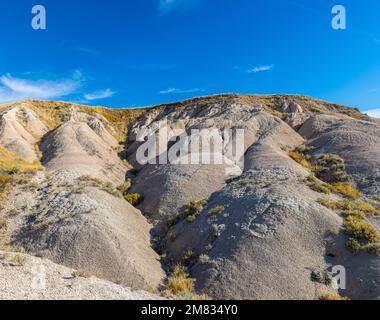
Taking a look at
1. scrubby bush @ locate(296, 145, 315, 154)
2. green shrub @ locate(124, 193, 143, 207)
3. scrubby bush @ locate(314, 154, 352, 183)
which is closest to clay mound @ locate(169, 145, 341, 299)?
scrubby bush @ locate(314, 154, 352, 183)

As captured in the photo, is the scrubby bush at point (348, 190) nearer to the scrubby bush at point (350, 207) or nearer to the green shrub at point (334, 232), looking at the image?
the scrubby bush at point (350, 207)

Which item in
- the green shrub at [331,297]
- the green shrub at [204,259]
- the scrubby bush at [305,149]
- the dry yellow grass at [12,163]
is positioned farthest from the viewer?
the scrubby bush at [305,149]

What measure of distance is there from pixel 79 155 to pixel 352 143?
2386 cm

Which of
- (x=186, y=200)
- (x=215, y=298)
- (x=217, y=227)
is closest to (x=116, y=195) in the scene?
(x=186, y=200)

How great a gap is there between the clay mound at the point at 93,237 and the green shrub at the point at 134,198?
2.32 m

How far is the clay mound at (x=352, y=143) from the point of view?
19.9 metres

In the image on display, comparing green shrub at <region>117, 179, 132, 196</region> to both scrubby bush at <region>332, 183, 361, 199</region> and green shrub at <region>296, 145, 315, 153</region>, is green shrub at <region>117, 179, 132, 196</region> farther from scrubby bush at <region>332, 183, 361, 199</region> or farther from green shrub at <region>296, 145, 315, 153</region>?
green shrub at <region>296, 145, 315, 153</region>

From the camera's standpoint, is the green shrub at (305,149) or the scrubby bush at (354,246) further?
the green shrub at (305,149)

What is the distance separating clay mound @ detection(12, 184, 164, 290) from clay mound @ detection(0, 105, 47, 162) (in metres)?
12.4

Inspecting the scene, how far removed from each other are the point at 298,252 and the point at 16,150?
26530 mm

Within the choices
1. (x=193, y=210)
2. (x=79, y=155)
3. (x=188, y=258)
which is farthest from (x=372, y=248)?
(x=79, y=155)

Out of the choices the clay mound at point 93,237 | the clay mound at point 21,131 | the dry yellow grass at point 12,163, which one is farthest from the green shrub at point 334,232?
the clay mound at point 21,131
